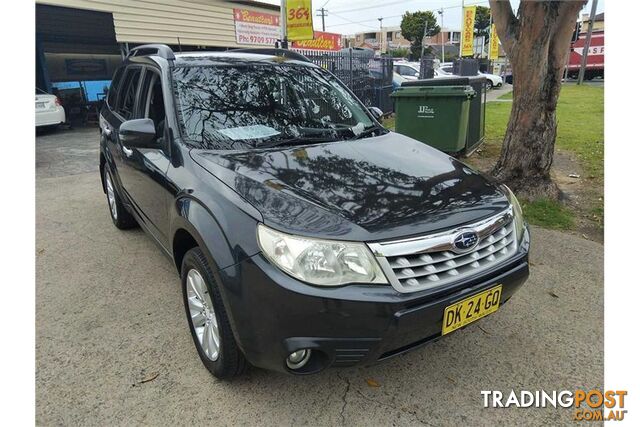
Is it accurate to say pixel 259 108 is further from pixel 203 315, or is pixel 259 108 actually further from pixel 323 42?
pixel 323 42

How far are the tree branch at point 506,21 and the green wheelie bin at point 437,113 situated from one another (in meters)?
1.66

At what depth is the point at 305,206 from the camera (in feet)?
7.04

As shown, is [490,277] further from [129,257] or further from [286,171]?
[129,257]

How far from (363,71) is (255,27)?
5.70 metres

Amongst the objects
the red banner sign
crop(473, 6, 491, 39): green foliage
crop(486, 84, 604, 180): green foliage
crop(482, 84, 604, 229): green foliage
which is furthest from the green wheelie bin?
crop(473, 6, 491, 39): green foliage

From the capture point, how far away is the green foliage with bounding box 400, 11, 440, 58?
206 feet

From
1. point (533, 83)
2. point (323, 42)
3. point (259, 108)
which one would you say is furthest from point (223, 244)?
point (323, 42)

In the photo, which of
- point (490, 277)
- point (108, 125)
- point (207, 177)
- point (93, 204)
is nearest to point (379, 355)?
point (490, 277)

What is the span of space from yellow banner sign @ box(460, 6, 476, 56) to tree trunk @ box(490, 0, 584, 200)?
72.1 ft

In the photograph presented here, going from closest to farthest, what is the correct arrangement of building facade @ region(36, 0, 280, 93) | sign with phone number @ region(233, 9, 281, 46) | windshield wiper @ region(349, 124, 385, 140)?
windshield wiper @ region(349, 124, 385, 140) → building facade @ region(36, 0, 280, 93) → sign with phone number @ region(233, 9, 281, 46)

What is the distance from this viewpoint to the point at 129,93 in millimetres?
4035

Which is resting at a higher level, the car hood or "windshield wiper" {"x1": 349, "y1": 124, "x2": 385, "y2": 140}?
"windshield wiper" {"x1": 349, "y1": 124, "x2": 385, "y2": 140}

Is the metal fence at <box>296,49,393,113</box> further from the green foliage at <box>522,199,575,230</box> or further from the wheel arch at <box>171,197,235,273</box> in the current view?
the wheel arch at <box>171,197,235,273</box>

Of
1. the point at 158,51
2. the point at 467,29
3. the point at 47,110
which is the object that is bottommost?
the point at 47,110
